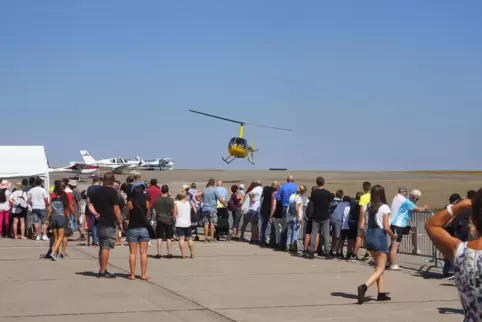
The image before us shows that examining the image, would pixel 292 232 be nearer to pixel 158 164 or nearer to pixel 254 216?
pixel 254 216

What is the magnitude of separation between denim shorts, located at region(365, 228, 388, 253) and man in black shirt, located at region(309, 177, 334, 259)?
5.02 m

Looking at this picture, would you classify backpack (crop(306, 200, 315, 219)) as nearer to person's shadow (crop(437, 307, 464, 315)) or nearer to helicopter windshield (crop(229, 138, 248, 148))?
person's shadow (crop(437, 307, 464, 315))

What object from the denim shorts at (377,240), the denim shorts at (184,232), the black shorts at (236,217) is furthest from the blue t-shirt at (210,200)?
the denim shorts at (377,240)

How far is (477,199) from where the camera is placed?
3.90 meters

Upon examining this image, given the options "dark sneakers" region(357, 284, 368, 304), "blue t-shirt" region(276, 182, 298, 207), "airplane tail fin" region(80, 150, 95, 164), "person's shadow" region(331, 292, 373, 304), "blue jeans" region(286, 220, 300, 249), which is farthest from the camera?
"airplane tail fin" region(80, 150, 95, 164)

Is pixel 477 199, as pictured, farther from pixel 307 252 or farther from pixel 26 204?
pixel 26 204

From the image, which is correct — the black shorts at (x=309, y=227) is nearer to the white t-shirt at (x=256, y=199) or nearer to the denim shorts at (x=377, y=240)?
the white t-shirt at (x=256, y=199)

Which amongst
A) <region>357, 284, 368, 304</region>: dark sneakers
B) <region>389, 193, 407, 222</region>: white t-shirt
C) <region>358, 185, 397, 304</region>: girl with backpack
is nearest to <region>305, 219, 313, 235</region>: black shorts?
<region>389, 193, 407, 222</region>: white t-shirt

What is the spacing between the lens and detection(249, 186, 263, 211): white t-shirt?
63.1 feet

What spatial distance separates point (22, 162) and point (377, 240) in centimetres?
1598

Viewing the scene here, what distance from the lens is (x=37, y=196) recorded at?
1892cm

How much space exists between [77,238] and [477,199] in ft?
58.4

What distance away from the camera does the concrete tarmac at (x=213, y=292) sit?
9.47m

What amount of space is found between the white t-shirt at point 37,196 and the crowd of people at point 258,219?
0.08ft
